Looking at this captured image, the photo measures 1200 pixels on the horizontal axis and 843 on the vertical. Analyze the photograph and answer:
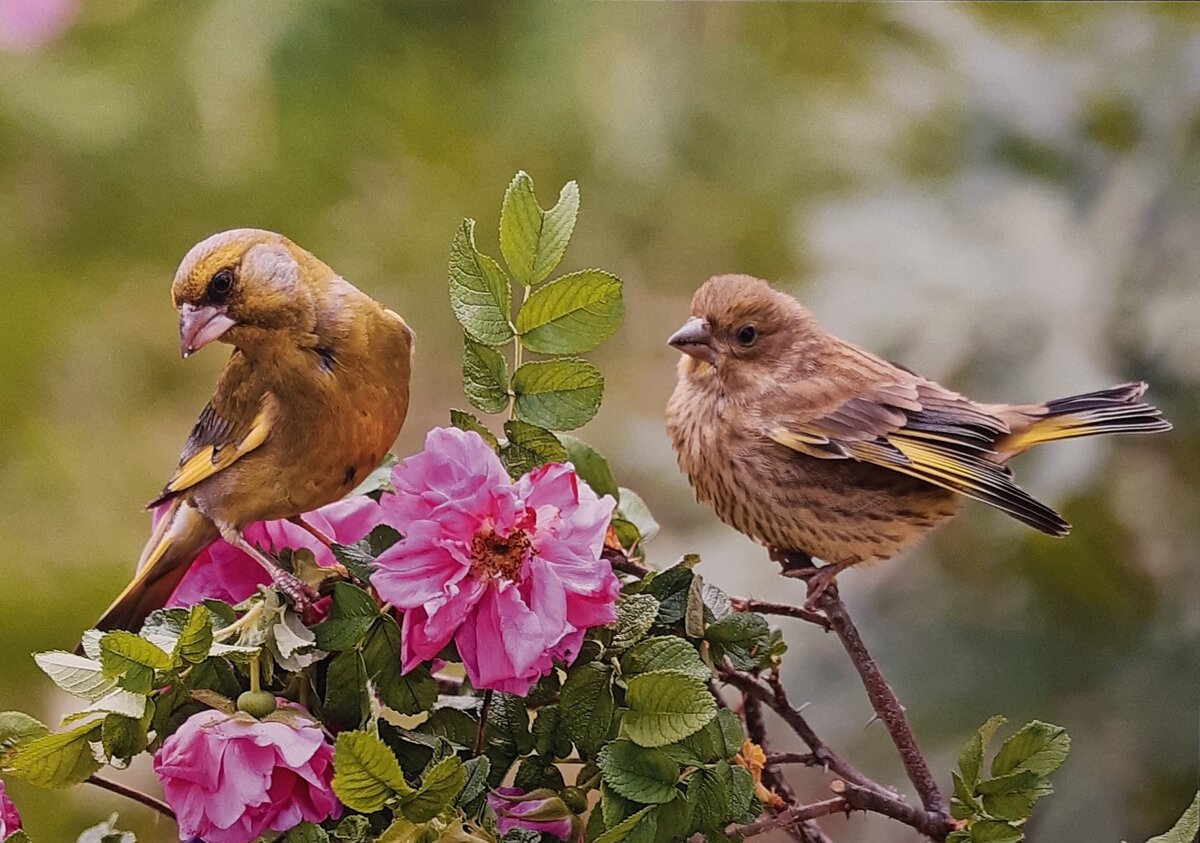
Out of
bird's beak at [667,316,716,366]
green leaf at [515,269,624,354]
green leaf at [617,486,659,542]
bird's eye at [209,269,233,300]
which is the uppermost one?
bird's beak at [667,316,716,366]

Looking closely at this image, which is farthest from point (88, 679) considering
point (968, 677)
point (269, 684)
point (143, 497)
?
point (968, 677)

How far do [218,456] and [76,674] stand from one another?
0.16m

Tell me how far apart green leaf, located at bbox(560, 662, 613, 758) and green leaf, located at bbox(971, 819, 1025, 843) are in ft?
0.56

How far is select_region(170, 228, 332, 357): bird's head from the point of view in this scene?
0.58 m

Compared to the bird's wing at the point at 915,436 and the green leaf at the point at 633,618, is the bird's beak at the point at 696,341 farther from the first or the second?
the green leaf at the point at 633,618

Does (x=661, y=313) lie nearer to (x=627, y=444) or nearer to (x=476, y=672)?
(x=627, y=444)

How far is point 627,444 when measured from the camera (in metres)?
1.32

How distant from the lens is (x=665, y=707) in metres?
0.52

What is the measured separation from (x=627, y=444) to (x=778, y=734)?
32 cm

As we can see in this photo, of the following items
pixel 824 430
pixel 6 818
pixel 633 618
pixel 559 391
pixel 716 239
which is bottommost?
pixel 6 818

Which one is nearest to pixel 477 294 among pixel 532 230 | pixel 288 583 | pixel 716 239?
pixel 532 230

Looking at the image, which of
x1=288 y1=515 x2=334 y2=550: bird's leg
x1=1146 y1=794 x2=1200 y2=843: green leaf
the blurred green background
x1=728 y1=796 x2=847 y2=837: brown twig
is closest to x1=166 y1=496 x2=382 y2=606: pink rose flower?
x1=288 y1=515 x2=334 y2=550: bird's leg

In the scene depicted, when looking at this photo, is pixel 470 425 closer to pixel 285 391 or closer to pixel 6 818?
pixel 285 391

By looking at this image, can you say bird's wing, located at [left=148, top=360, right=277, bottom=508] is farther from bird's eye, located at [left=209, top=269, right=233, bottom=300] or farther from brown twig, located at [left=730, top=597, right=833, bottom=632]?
brown twig, located at [left=730, top=597, right=833, bottom=632]
